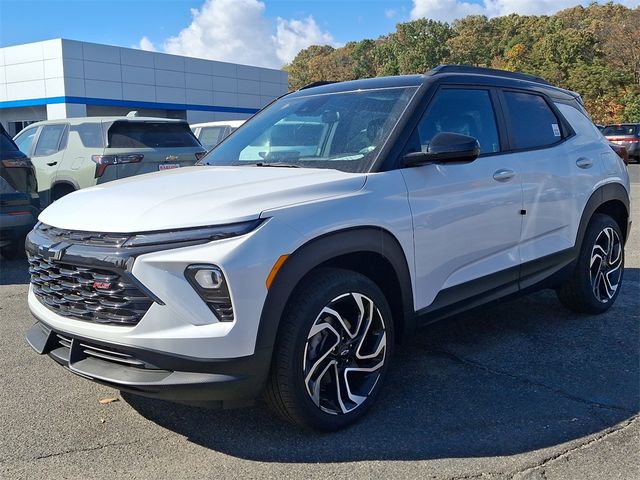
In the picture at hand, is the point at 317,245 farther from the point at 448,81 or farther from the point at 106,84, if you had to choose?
the point at 106,84

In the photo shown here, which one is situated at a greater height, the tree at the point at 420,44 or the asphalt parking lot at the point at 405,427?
the tree at the point at 420,44

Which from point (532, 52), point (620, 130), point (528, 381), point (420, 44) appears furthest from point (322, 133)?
point (420, 44)

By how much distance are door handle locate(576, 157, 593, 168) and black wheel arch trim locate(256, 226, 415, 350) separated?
7.06 feet

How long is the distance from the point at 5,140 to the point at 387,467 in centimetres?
630

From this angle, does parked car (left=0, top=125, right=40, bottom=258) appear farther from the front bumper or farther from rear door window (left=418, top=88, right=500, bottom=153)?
rear door window (left=418, top=88, right=500, bottom=153)

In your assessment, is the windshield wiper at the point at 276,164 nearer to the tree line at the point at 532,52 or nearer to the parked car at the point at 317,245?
the parked car at the point at 317,245

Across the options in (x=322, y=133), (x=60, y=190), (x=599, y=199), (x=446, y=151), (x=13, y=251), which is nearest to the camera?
(x=446, y=151)

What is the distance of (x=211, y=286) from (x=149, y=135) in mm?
7415

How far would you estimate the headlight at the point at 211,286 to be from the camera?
2703 mm

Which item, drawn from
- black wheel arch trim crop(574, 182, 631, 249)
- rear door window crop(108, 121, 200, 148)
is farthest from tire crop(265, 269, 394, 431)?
rear door window crop(108, 121, 200, 148)

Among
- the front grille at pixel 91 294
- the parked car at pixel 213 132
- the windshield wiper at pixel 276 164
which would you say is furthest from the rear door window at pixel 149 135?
the front grille at pixel 91 294

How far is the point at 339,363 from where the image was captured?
10.7 feet

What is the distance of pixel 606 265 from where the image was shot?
5238mm

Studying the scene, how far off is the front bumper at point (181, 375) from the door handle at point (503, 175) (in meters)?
2.06
